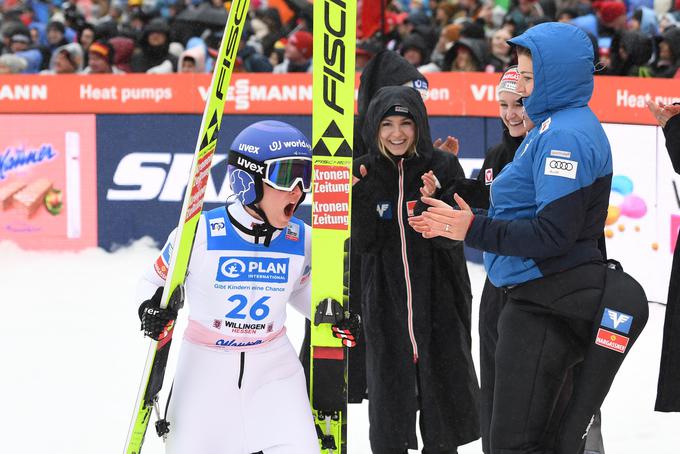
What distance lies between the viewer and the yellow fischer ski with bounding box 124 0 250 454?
12.2ft

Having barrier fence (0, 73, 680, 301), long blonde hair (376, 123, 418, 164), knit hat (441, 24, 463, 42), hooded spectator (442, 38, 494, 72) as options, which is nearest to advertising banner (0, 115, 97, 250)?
barrier fence (0, 73, 680, 301)

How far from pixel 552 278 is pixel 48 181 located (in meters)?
7.50

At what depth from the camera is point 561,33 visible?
11.5ft

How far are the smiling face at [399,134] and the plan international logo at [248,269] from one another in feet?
3.72

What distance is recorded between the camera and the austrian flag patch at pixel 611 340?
3.46 metres

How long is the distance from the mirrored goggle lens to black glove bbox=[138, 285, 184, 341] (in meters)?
0.50

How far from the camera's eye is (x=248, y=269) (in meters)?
3.79

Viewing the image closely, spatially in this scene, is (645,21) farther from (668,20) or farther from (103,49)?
(103,49)

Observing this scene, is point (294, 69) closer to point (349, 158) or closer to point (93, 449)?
point (93, 449)

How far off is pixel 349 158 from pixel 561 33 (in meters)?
0.92

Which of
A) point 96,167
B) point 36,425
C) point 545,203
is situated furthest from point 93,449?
point 96,167

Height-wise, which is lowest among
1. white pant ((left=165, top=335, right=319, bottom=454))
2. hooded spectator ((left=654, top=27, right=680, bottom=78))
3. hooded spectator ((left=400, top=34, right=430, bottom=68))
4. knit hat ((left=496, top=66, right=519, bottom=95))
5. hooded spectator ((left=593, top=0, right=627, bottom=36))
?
white pant ((left=165, top=335, right=319, bottom=454))

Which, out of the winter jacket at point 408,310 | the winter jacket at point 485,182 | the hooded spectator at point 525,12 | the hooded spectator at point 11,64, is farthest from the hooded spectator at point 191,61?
the winter jacket at point 485,182

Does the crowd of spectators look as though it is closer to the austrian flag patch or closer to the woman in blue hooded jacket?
the woman in blue hooded jacket
